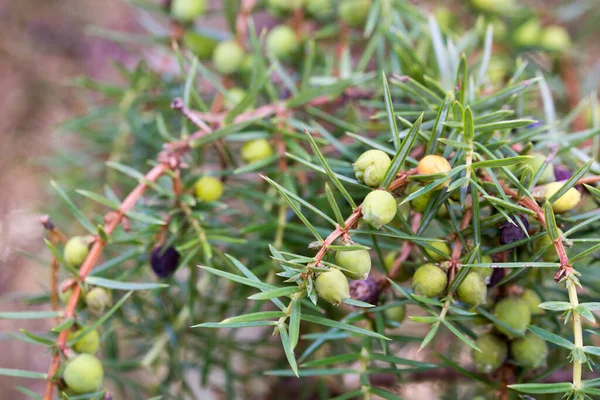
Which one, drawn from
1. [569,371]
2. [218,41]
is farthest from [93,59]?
[569,371]

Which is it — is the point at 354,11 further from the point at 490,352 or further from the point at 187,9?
the point at 490,352

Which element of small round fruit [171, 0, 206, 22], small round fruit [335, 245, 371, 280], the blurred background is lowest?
the blurred background

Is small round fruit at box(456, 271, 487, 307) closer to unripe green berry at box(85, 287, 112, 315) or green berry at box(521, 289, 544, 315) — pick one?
green berry at box(521, 289, 544, 315)

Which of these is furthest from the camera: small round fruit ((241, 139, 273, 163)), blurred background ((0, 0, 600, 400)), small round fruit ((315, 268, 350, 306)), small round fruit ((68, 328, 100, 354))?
blurred background ((0, 0, 600, 400))

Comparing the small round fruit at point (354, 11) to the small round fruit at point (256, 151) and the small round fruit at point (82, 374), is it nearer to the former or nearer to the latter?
the small round fruit at point (256, 151)

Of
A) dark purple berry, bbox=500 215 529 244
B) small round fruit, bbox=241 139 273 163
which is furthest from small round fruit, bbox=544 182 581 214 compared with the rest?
small round fruit, bbox=241 139 273 163

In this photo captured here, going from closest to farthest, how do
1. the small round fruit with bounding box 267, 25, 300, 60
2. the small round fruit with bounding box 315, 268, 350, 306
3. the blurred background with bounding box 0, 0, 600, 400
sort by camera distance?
the small round fruit with bounding box 315, 268, 350, 306
the small round fruit with bounding box 267, 25, 300, 60
the blurred background with bounding box 0, 0, 600, 400
